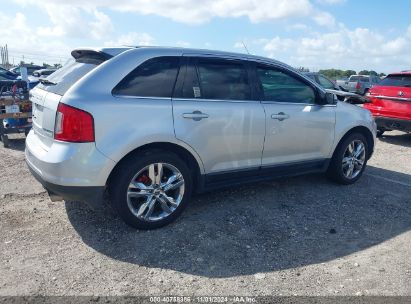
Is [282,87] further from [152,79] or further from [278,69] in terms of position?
[152,79]

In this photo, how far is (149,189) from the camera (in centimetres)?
369

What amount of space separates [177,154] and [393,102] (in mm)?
6492

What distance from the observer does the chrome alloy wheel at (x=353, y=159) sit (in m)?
5.35

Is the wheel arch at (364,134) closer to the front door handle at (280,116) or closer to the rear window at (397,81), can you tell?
the front door handle at (280,116)

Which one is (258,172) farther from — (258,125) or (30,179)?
(30,179)

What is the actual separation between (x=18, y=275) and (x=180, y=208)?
159 centimetres

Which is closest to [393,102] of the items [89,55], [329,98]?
[329,98]

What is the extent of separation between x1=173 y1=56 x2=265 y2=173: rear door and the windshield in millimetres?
5706

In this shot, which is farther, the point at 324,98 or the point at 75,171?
the point at 324,98

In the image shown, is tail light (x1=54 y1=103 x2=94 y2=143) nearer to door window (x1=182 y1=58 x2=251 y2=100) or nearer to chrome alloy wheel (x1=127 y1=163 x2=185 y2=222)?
chrome alloy wheel (x1=127 y1=163 x2=185 y2=222)

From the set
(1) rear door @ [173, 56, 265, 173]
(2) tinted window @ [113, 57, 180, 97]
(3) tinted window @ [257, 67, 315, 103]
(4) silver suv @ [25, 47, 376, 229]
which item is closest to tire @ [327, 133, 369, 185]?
(4) silver suv @ [25, 47, 376, 229]

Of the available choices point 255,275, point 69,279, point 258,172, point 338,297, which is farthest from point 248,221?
point 69,279

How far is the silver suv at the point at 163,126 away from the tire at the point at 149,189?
10 mm

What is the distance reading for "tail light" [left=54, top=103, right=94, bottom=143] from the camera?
10.6ft
